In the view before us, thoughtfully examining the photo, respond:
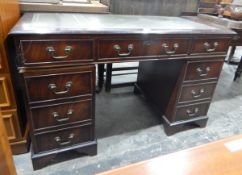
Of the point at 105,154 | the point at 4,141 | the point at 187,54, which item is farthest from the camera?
the point at 105,154

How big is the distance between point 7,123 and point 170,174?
3.28 ft

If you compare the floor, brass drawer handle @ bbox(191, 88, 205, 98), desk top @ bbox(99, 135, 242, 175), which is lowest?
the floor

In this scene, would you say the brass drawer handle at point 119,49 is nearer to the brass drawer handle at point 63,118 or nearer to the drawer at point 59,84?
the drawer at point 59,84

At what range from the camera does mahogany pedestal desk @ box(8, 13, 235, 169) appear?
958mm

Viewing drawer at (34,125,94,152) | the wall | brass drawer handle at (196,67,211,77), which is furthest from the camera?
the wall

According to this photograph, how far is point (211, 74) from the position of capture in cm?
146

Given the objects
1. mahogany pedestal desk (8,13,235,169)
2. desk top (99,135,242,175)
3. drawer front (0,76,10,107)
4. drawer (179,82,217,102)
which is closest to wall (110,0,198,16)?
mahogany pedestal desk (8,13,235,169)

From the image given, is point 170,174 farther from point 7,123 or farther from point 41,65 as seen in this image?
point 7,123

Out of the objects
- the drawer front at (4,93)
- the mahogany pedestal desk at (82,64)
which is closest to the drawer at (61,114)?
the mahogany pedestal desk at (82,64)

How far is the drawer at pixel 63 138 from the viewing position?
1.18 metres

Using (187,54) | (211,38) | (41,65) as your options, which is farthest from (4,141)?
(211,38)

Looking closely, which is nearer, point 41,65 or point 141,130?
point 41,65

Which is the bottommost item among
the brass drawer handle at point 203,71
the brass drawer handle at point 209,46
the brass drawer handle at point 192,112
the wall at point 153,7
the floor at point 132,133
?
the floor at point 132,133

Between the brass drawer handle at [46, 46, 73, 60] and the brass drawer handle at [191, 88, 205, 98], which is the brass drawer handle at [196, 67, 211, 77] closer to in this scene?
the brass drawer handle at [191, 88, 205, 98]
